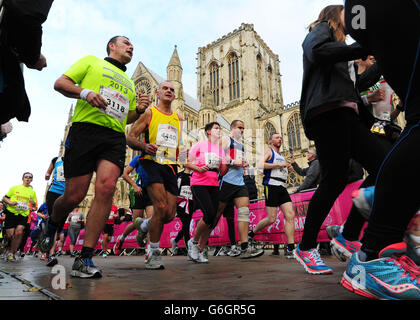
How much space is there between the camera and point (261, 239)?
7.69 meters

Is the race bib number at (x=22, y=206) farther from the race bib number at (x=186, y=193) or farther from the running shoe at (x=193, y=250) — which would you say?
the running shoe at (x=193, y=250)

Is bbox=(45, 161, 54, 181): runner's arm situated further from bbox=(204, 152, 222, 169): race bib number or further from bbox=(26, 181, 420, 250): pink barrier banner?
bbox=(26, 181, 420, 250): pink barrier banner

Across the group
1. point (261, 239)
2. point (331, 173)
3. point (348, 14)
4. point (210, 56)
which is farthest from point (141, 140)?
point (210, 56)

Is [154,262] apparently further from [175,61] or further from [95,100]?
[175,61]

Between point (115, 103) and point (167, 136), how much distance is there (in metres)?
0.97

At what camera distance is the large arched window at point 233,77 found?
4066 cm

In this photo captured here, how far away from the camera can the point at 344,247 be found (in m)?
2.35

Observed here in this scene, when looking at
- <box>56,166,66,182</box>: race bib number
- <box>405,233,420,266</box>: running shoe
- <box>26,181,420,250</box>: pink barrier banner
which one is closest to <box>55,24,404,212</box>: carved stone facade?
<box>26,181,420,250</box>: pink barrier banner

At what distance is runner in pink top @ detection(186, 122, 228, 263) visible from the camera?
13.9 ft

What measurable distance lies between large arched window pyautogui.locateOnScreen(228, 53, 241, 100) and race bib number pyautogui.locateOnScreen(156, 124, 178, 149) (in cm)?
3757

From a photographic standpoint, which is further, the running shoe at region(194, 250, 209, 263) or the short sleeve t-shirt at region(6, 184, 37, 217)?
the short sleeve t-shirt at region(6, 184, 37, 217)

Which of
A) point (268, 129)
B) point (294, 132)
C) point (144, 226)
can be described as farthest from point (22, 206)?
point (268, 129)
